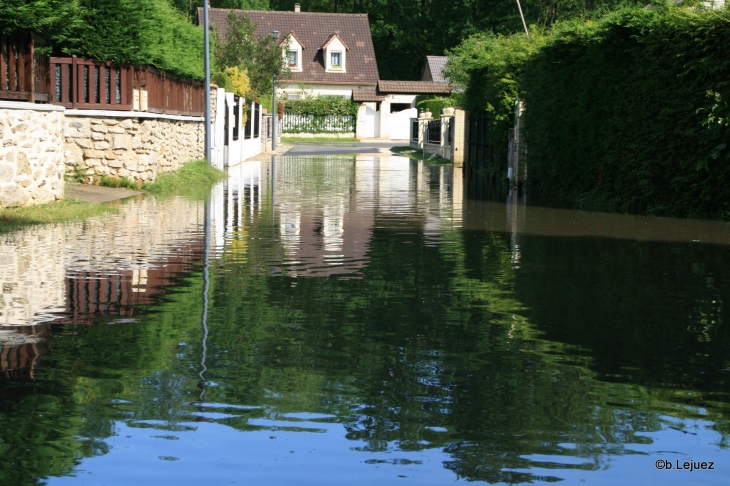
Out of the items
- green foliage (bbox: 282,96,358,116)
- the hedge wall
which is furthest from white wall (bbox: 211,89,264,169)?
green foliage (bbox: 282,96,358,116)

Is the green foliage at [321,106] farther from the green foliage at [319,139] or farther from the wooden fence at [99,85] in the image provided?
the wooden fence at [99,85]

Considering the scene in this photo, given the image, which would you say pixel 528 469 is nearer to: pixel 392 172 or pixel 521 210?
pixel 521 210

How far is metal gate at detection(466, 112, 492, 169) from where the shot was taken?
32319mm

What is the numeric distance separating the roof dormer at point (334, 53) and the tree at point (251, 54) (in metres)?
25.9

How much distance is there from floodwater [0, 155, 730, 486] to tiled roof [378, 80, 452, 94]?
214 ft

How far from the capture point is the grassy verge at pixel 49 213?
14.2 m

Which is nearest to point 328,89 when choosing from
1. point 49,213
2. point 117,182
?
point 117,182

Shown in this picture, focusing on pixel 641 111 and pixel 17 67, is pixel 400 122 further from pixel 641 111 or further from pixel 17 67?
pixel 17 67

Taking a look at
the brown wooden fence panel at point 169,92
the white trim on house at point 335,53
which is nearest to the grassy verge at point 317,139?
the white trim on house at point 335,53

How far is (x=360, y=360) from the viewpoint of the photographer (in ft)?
22.5

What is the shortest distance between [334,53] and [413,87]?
25.2 ft

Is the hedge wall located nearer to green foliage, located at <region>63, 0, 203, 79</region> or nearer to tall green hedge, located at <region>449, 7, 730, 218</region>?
tall green hedge, located at <region>449, 7, 730, 218</region>

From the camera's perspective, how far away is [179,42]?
26109mm

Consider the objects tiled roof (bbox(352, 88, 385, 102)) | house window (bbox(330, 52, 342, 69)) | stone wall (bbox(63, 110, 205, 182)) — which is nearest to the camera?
stone wall (bbox(63, 110, 205, 182))
